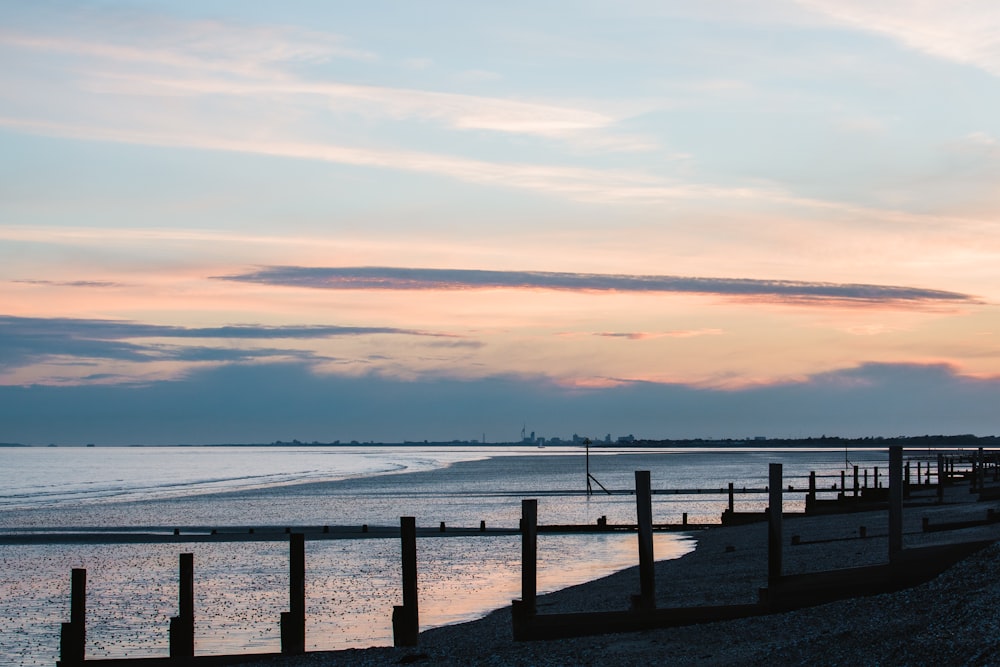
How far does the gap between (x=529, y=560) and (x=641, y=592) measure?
79.4 inches

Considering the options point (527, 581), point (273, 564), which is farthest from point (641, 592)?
point (273, 564)

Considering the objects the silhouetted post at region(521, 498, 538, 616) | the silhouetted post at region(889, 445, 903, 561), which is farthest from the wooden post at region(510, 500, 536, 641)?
the silhouetted post at region(889, 445, 903, 561)

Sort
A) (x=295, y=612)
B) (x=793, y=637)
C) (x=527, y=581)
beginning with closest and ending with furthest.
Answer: (x=793, y=637)
(x=527, y=581)
(x=295, y=612)

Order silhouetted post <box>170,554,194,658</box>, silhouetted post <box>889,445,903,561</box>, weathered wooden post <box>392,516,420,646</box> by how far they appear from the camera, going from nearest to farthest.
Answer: silhouetted post <box>889,445,903,561</box>
silhouetted post <box>170,554,194,658</box>
weathered wooden post <box>392,516,420,646</box>

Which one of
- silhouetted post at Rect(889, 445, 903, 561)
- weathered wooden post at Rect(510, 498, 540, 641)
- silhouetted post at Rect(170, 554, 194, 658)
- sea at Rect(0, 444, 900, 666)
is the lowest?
sea at Rect(0, 444, 900, 666)

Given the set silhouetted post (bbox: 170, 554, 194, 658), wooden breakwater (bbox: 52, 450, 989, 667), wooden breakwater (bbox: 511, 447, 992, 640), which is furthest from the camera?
silhouetted post (bbox: 170, 554, 194, 658)

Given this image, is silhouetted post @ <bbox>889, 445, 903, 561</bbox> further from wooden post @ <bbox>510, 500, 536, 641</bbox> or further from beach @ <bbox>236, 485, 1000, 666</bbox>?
wooden post @ <bbox>510, 500, 536, 641</bbox>

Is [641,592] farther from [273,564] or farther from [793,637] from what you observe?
[273,564]

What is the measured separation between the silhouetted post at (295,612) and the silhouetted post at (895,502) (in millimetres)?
9590

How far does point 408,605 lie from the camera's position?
65.8ft

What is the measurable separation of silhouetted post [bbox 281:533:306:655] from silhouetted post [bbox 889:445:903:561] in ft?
31.5

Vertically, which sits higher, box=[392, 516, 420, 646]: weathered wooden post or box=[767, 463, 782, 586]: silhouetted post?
box=[767, 463, 782, 586]: silhouetted post

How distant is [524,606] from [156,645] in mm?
8966

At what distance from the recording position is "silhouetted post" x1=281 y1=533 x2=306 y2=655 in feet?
65.0
